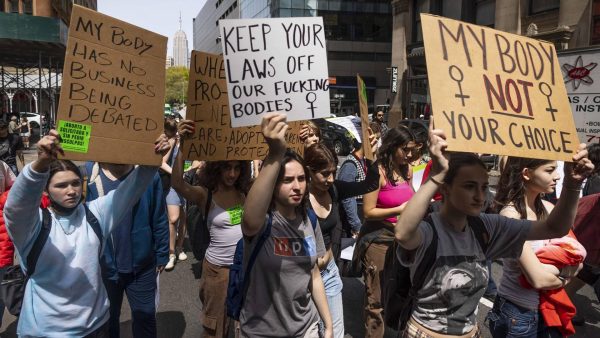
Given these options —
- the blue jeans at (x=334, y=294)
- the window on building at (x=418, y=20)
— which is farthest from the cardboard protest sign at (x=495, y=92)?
the window on building at (x=418, y=20)

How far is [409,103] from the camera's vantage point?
98.8 ft

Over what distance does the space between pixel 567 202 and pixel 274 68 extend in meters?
1.81

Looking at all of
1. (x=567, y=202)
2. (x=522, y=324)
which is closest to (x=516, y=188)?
(x=567, y=202)

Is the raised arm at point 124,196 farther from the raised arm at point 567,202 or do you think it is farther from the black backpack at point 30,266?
the raised arm at point 567,202

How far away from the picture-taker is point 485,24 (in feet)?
79.3

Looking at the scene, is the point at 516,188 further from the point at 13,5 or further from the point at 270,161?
the point at 13,5

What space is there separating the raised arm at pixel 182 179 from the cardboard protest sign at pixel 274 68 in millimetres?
455

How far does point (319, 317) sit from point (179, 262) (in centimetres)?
428

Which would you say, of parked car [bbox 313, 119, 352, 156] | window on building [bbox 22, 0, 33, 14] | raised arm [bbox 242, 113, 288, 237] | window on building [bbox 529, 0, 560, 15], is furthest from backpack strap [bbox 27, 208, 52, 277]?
window on building [bbox 22, 0, 33, 14]

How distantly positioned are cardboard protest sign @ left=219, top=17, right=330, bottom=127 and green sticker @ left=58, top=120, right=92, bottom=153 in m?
0.82

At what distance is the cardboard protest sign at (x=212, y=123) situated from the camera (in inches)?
133

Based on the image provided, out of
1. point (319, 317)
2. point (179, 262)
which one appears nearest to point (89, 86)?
point (319, 317)

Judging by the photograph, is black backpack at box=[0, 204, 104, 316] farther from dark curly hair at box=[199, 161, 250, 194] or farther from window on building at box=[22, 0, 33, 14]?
window on building at box=[22, 0, 33, 14]

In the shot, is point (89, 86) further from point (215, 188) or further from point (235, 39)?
point (215, 188)
